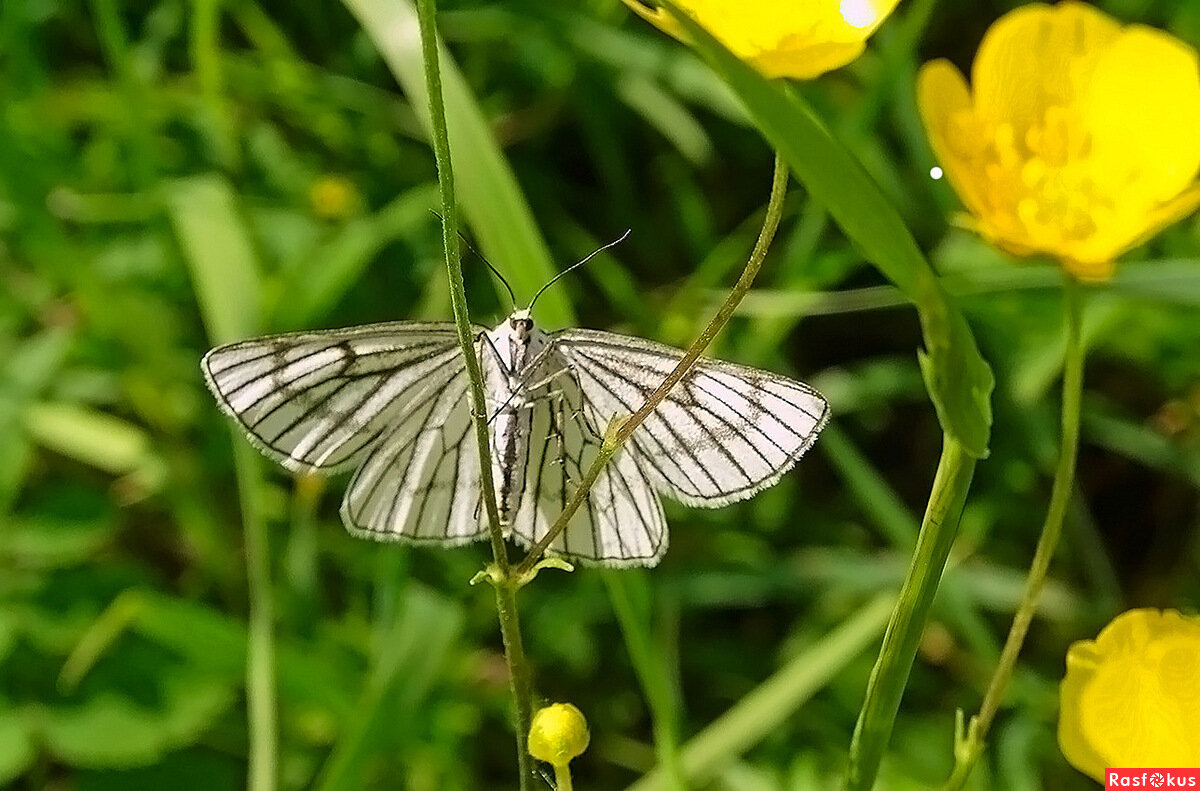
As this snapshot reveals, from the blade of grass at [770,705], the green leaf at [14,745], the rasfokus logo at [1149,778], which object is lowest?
the green leaf at [14,745]

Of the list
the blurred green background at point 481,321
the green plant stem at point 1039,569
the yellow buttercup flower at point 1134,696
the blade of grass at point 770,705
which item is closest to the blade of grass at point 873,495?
the blurred green background at point 481,321

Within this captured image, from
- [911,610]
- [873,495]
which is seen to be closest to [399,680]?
[873,495]

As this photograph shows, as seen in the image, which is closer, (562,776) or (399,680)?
(562,776)

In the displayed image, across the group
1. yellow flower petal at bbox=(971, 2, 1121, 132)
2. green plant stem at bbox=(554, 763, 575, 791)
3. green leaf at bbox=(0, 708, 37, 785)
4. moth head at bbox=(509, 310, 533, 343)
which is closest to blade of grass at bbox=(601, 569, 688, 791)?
moth head at bbox=(509, 310, 533, 343)

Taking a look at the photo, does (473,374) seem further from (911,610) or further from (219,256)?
(219,256)

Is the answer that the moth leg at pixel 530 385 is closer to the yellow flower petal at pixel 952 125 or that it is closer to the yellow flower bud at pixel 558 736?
the yellow flower bud at pixel 558 736

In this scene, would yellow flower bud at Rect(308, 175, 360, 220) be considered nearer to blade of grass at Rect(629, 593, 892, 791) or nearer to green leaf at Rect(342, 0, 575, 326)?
green leaf at Rect(342, 0, 575, 326)
